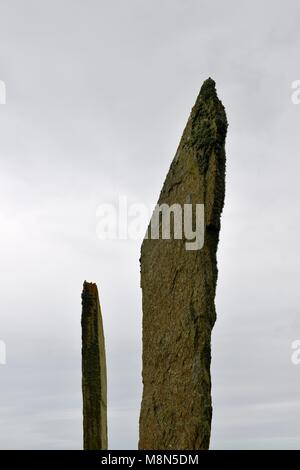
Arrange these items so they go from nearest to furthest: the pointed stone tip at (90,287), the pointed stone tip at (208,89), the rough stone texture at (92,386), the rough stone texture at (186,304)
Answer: the rough stone texture at (186,304) < the pointed stone tip at (208,89) < the rough stone texture at (92,386) < the pointed stone tip at (90,287)

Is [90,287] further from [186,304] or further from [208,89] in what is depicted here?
[208,89]

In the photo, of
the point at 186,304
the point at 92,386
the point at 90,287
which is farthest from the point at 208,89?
the point at 92,386

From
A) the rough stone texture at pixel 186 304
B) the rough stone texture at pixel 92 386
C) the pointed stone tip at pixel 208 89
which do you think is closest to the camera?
the rough stone texture at pixel 186 304

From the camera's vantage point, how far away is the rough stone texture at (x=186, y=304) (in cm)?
728

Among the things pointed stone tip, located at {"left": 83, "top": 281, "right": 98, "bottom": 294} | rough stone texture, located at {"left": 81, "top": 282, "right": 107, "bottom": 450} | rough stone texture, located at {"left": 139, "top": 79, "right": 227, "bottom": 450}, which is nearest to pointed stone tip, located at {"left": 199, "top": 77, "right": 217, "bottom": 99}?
rough stone texture, located at {"left": 139, "top": 79, "right": 227, "bottom": 450}

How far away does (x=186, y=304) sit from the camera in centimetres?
748

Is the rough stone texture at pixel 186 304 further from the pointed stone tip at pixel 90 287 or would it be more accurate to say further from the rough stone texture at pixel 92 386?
the pointed stone tip at pixel 90 287

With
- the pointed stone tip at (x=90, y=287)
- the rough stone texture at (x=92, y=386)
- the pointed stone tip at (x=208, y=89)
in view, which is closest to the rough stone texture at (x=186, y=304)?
the pointed stone tip at (x=208, y=89)

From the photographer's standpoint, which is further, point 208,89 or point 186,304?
point 208,89

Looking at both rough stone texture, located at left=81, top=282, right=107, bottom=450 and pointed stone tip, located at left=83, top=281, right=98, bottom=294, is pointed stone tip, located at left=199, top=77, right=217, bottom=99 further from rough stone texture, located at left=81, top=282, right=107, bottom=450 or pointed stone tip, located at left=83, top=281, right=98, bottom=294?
rough stone texture, located at left=81, top=282, right=107, bottom=450

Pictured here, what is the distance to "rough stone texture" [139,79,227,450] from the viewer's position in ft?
23.9
